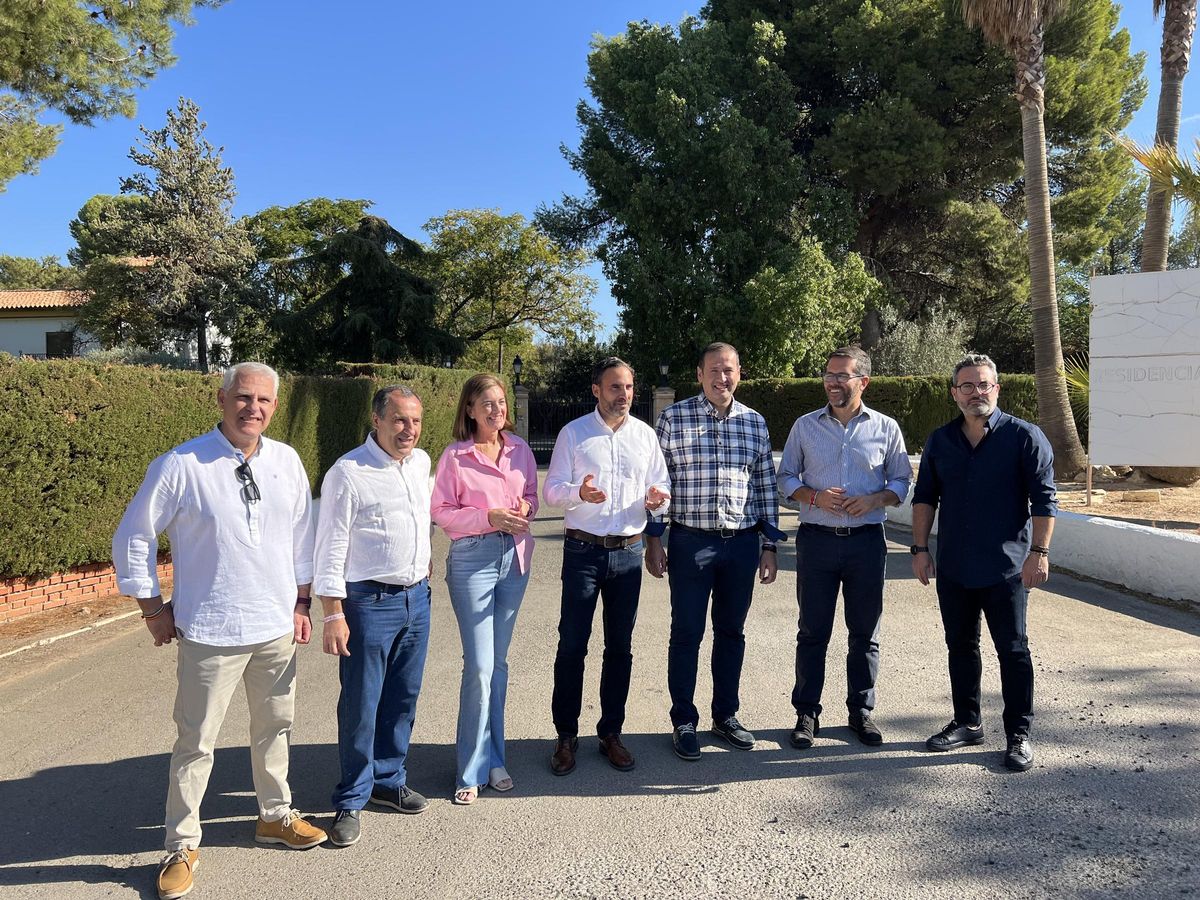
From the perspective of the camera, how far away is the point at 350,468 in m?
3.07

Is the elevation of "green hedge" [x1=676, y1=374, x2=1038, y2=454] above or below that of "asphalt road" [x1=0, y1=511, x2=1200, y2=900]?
above

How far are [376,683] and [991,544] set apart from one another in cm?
288

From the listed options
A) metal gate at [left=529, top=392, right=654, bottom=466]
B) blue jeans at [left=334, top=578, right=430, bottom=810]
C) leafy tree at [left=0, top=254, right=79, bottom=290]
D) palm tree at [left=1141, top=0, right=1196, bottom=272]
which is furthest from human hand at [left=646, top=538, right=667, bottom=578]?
leafy tree at [left=0, top=254, right=79, bottom=290]

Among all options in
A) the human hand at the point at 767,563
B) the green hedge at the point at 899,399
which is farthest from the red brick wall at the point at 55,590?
the green hedge at the point at 899,399

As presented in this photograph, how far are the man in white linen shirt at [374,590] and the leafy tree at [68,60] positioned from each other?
27.4 feet

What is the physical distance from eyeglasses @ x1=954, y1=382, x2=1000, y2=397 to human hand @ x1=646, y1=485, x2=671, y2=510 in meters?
1.57

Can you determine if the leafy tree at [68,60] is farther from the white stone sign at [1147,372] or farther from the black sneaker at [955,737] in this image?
the white stone sign at [1147,372]

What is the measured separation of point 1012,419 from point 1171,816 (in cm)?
179

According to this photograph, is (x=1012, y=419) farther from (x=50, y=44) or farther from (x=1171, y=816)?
(x=50, y=44)

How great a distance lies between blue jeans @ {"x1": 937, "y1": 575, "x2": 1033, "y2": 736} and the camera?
369 centimetres

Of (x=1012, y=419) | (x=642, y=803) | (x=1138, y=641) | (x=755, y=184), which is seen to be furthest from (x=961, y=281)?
(x=642, y=803)

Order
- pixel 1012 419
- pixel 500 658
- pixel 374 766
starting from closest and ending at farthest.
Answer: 1. pixel 374 766
2. pixel 500 658
3. pixel 1012 419

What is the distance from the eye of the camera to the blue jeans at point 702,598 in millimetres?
3797

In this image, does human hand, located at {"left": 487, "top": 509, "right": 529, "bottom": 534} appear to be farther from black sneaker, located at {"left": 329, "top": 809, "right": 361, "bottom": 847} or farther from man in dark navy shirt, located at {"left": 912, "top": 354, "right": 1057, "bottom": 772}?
man in dark navy shirt, located at {"left": 912, "top": 354, "right": 1057, "bottom": 772}
